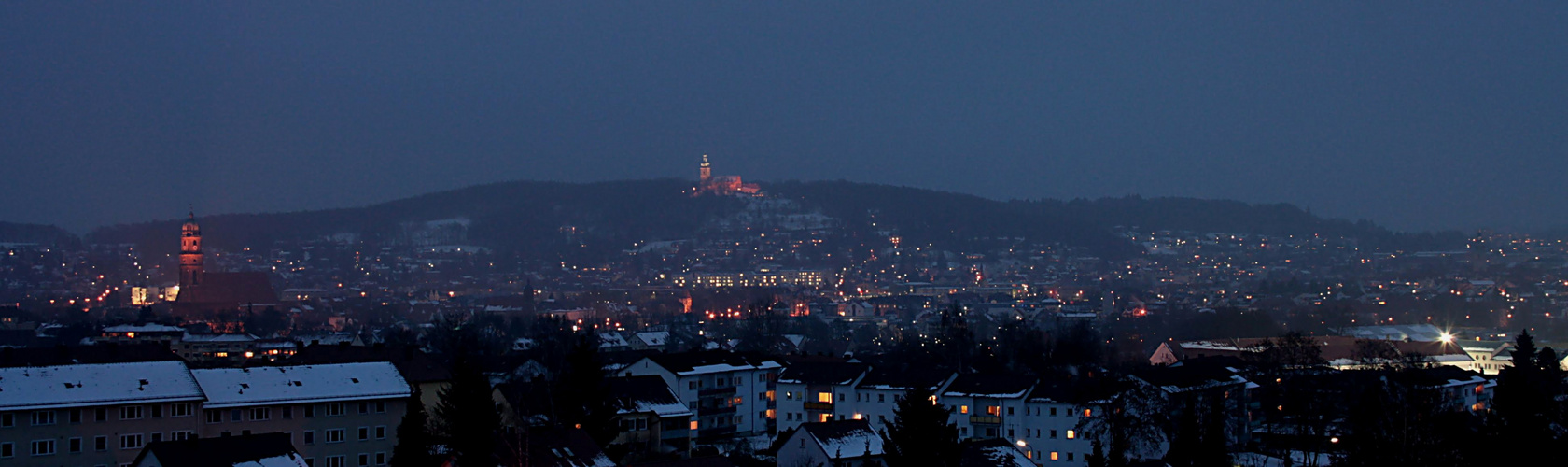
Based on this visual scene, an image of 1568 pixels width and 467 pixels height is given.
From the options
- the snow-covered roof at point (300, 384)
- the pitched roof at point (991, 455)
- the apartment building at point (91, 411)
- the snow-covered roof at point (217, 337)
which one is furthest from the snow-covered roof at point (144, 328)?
the pitched roof at point (991, 455)

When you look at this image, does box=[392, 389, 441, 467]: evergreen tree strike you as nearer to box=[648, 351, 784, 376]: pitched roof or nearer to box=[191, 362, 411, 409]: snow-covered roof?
box=[191, 362, 411, 409]: snow-covered roof

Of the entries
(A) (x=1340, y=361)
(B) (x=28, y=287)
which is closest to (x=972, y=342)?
(A) (x=1340, y=361)

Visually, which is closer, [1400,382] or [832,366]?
[1400,382]

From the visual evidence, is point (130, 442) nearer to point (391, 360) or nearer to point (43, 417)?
point (43, 417)

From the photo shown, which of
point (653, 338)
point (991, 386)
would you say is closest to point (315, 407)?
point (991, 386)

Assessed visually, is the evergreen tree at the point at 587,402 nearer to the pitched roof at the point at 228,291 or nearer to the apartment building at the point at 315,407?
the apartment building at the point at 315,407

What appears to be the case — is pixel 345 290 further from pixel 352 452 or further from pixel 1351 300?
pixel 352 452
